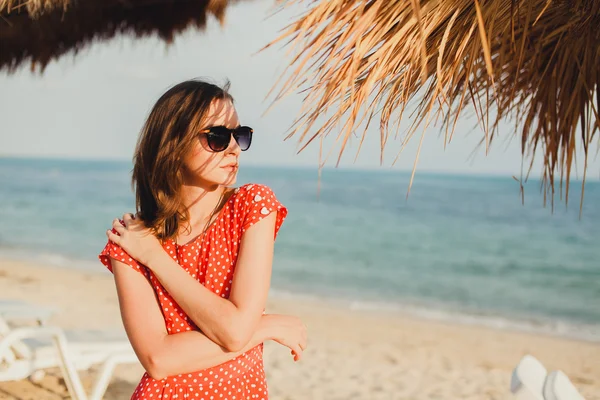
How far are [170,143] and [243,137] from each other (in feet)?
0.61

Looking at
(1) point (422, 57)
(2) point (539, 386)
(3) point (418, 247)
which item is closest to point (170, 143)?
(1) point (422, 57)

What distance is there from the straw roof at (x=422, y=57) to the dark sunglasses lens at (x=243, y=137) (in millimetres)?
119

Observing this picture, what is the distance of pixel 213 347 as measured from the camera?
150cm

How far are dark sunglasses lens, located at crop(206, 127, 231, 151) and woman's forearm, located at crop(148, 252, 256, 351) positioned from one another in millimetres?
289

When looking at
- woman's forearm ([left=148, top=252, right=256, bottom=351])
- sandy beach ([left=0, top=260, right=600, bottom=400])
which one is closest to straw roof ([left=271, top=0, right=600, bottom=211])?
woman's forearm ([left=148, top=252, right=256, bottom=351])

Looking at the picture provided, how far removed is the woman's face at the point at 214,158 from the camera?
1.58 metres

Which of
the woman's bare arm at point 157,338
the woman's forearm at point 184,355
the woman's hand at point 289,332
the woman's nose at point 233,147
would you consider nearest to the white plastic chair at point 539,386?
the woman's hand at point 289,332

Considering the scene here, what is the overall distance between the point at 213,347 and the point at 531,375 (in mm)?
2012

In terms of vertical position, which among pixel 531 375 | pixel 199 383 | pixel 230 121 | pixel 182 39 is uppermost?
pixel 182 39

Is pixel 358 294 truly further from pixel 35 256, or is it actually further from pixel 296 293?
pixel 35 256

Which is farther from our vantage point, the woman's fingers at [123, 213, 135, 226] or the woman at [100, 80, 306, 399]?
the woman's fingers at [123, 213, 135, 226]

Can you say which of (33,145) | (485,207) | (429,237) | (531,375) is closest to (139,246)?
(531,375)

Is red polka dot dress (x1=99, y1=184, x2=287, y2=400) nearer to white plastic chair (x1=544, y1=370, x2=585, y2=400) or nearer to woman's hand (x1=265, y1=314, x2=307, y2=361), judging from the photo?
woman's hand (x1=265, y1=314, x2=307, y2=361)

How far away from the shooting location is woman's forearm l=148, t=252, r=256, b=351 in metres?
1.47
